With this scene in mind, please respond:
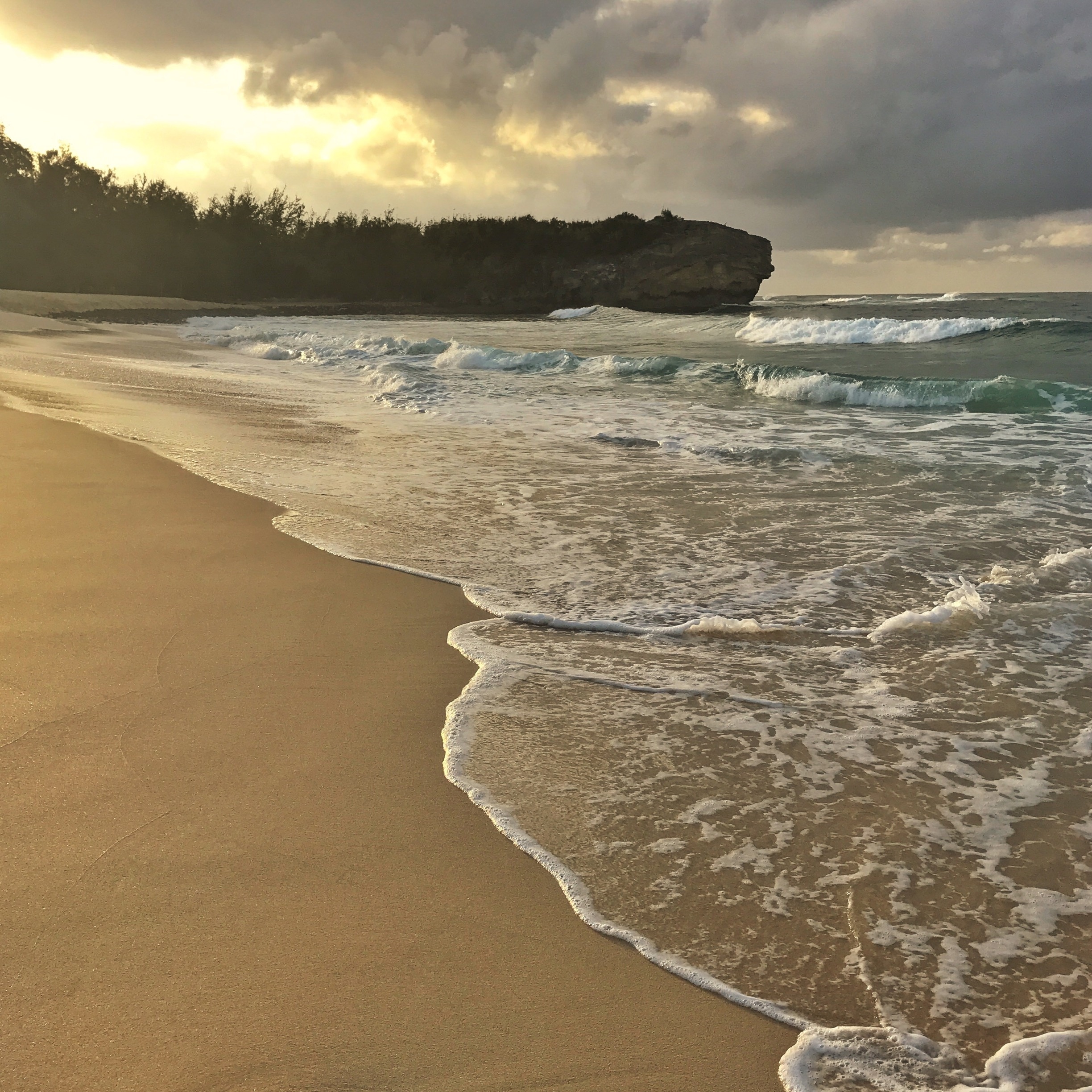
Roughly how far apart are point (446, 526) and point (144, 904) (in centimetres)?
340

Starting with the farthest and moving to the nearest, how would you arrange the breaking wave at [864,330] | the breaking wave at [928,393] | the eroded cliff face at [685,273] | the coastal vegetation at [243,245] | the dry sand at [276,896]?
the eroded cliff face at [685,273] → the coastal vegetation at [243,245] → the breaking wave at [864,330] → the breaking wave at [928,393] → the dry sand at [276,896]

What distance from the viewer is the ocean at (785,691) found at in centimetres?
182

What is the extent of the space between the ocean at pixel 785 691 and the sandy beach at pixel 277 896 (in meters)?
0.14

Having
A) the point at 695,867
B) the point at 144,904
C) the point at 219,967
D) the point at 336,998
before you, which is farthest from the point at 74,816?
the point at 695,867

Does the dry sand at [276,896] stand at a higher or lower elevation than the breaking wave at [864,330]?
lower

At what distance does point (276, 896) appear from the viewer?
1.91m

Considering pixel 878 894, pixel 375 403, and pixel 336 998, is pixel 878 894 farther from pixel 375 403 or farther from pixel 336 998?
pixel 375 403

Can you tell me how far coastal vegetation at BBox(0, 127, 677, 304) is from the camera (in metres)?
47.0

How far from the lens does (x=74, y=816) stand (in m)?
2.11

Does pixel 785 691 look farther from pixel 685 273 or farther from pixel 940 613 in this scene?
pixel 685 273

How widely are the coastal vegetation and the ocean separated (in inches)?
1793

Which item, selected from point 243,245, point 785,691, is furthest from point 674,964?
point 243,245

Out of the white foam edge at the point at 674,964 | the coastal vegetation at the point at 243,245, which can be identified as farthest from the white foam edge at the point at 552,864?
the coastal vegetation at the point at 243,245

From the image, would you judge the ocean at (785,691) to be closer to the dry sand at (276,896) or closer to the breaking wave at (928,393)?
the dry sand at (276,896)
